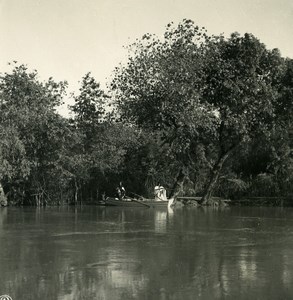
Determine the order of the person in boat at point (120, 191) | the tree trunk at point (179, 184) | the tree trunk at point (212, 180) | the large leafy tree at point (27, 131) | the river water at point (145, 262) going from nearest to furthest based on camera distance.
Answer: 1. the river water at point (145, 262)
2. the large leafy tree at point (27, 131)
3. the person in boat at point (120, 191)
4. the tree trunk at point (179, 184)
5. the tree trunk at point (212, 180)

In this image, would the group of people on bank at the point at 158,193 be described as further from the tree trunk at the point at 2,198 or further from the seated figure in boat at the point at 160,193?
the tree trunk at the point at 2,198

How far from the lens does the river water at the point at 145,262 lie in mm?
9547

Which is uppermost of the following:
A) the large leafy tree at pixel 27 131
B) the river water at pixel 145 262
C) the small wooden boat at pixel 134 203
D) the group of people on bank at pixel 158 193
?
the large leafy tree at pixel 27 131

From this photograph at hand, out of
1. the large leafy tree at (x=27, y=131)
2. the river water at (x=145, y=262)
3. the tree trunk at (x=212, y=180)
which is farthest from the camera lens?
the tree trunk at (x=212, y=180)

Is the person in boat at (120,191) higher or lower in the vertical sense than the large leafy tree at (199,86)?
lower

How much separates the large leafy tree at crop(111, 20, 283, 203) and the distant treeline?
64 mm

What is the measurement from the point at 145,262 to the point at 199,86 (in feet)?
78.0

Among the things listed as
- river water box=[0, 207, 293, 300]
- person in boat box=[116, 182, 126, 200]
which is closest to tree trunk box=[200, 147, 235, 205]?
person in boat box=[116, 182, 126, 200]

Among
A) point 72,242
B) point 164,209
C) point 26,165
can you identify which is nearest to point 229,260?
point 72,242

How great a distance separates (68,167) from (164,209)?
23.5 feet

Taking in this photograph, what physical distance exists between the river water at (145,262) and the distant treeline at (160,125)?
549 inches

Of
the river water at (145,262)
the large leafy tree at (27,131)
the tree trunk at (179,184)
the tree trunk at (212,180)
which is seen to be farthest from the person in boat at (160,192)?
the river water at (145,262)

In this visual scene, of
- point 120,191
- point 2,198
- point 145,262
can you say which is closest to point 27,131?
point 2,198

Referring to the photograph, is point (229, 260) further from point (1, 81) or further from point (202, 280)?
point (1, 81)
